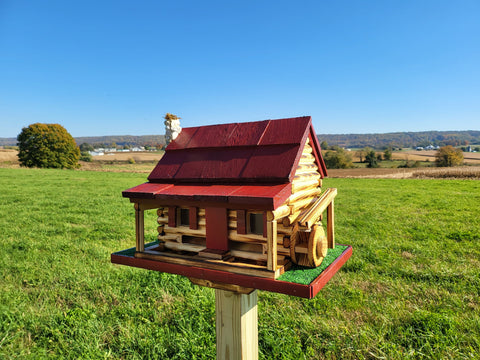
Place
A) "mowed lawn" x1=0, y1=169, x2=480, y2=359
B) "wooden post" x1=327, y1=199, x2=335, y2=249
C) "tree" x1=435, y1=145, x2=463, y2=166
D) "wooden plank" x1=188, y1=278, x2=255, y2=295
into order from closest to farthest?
"wooden plank" x1=188, y1=278, x2=255, y2=295
"wooden post" x1=327, y1=199, x2=335, y2=249
"mowed lawn" x1=0, y1=169, x2=480, y2=359
"tree" x1=435, y1=145, x2=463, y2=166

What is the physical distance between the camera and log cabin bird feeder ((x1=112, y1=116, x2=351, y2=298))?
1832mm

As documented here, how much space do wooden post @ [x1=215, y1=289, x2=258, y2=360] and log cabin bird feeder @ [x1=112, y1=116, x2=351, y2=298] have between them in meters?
0.23

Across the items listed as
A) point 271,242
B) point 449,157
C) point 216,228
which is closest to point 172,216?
point 216,228

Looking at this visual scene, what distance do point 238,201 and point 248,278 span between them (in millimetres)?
446

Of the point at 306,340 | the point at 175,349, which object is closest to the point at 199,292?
the point at 175,349

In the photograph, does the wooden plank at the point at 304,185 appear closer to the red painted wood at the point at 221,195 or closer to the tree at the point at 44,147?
the red painted wood at the point at 221,195

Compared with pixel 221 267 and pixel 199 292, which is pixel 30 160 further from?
pixel 221 267

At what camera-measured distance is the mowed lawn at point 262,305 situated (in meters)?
4.16

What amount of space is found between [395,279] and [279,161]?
202 inches

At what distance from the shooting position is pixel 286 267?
203 centimetres

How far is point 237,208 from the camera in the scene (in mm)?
1927

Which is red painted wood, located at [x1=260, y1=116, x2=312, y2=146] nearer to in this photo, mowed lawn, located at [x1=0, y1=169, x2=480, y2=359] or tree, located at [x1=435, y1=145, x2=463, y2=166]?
mowed lawn, located at [x1=0, y1=169, x2=480, y2=359]

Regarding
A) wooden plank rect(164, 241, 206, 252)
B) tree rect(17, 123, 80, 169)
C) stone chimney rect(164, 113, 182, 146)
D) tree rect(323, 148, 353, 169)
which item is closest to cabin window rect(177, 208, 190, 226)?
wooden plank rect(164, 241, 206, 252)

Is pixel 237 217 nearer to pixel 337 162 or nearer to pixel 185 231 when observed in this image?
pixel 185 231
